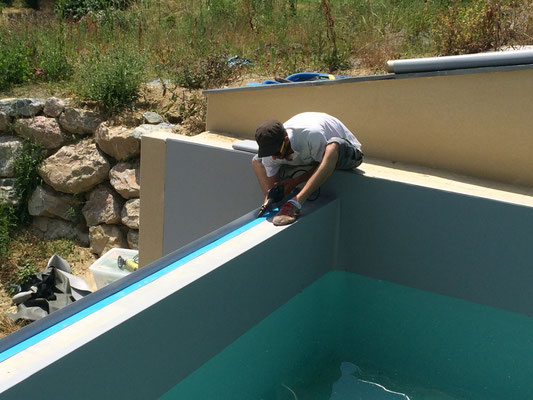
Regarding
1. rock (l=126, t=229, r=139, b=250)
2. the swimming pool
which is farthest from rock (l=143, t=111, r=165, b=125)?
the swimming pool

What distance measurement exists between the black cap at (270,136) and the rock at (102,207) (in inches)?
157

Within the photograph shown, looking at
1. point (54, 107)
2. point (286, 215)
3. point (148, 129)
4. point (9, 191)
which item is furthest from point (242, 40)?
point (286, 215)

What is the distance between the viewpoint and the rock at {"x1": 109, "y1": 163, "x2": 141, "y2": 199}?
7.12 metres

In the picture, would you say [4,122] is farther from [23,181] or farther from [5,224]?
[5,224]

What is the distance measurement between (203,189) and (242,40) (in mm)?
4062

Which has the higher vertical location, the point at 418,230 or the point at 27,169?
the point at 418,230

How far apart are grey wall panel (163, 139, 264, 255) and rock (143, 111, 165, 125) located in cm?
235

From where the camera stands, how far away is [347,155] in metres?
3.94

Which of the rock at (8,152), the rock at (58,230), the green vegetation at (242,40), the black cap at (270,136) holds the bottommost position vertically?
the rock at (58,230)

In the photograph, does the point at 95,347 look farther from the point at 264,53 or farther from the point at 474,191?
the point at 264,53

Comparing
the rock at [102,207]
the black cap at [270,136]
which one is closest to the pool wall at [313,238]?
the black cap at [270,136]

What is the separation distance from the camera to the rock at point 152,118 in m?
7.11

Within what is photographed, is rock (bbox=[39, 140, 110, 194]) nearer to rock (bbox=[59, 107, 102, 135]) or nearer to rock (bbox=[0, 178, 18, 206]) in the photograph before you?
rock (bbox=[59, 107, 102, 135])

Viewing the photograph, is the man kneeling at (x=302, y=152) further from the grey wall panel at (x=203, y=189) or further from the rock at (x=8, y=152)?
the rock at (x=8, y=152)
